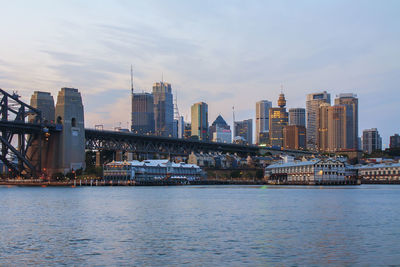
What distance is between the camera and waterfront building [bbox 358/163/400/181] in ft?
547

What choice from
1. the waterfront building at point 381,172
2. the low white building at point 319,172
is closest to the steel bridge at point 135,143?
the low white building at point 319,172

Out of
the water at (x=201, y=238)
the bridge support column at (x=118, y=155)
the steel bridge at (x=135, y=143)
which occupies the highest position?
the steel bridge at (x=135, y=143)

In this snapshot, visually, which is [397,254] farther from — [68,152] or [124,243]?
[68,152]

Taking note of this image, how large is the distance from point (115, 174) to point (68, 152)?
45.9 ft

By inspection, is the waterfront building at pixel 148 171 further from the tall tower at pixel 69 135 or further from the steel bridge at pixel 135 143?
the steel bridge at pixel 135 143

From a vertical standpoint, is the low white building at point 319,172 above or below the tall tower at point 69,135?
below

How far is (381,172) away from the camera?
171500 mm

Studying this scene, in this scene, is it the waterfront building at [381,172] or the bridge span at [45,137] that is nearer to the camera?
the bridge span at [45,137]

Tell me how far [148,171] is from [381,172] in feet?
241

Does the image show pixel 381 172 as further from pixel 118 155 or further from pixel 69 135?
pixel 69 135

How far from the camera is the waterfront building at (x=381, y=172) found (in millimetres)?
166625

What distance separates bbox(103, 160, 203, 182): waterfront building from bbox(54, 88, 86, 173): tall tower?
867cm

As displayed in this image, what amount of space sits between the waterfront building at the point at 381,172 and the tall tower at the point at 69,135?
294 feet

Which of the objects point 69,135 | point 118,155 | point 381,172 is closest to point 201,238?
point 69,135
